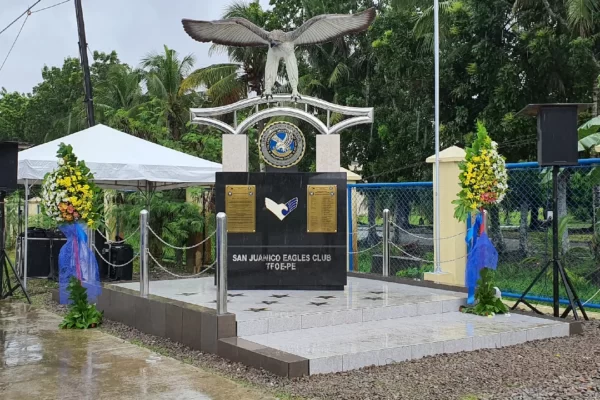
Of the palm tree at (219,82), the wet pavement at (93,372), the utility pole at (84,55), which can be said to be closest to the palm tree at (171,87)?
the palm tree at (219,82)

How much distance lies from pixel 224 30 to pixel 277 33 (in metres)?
0.82

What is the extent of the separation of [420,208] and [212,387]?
34.6 ft

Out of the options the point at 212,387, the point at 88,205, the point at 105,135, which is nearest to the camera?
the point at 212,387

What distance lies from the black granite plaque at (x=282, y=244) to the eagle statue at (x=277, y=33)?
58.1 inches

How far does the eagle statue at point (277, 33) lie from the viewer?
35.0ft

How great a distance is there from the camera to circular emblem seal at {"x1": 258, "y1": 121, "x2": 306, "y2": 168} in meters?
10.8

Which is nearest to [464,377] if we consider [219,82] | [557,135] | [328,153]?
[557,135]

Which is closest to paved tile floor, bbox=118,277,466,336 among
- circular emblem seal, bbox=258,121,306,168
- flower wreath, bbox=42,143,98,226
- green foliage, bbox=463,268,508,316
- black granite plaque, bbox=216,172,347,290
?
black granite plaque, bbox=216,172,347,290

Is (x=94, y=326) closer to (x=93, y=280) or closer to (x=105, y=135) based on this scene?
(x=93, y=280)

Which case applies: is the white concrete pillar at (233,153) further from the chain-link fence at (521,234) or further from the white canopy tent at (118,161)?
the chain-link fence at (521,234)

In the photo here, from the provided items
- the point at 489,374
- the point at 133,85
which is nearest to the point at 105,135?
the point at 489,374

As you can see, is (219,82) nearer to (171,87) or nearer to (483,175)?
(171,87)

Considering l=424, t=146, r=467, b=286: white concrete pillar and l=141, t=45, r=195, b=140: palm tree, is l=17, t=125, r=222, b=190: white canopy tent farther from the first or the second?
l=141, t=45, r=195, b=140: palm tree

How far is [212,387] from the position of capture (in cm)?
602
